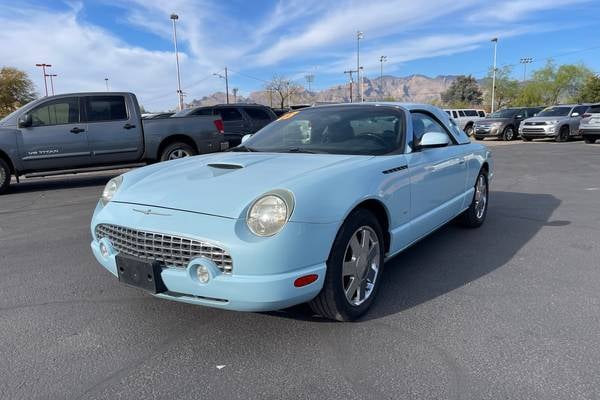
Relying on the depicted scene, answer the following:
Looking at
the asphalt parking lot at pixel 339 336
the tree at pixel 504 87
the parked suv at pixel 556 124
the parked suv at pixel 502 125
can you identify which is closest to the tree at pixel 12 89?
the parked suv at pixel 502 125

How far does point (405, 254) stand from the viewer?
452 cm

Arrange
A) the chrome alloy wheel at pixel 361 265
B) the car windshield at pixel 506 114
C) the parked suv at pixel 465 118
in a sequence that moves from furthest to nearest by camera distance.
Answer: the parked suv at pixel 465 118
the car windshield at pixel 506 114
the chrome alloy wheel at pixel 361 265

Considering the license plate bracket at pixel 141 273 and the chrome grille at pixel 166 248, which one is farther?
the license plate bracket at pixel 141 273

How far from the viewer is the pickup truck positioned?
888cm

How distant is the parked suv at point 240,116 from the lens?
14047 mm

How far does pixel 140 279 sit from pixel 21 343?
910 millimetres

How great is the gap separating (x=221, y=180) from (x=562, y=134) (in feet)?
75.0

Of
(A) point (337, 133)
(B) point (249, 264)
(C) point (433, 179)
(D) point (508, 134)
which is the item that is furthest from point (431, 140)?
(D) point (508, 134)

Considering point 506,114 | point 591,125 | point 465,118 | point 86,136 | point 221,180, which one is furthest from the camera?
point 465,118

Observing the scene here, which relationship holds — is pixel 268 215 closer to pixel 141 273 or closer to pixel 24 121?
pixel 141 273

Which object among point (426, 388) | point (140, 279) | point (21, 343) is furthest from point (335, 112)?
point (21, 343)

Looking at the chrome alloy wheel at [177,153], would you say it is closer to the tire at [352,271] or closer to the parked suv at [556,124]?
the tire at [352,271]

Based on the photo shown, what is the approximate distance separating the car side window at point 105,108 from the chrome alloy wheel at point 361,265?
26.1 feet

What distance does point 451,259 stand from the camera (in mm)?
4363
